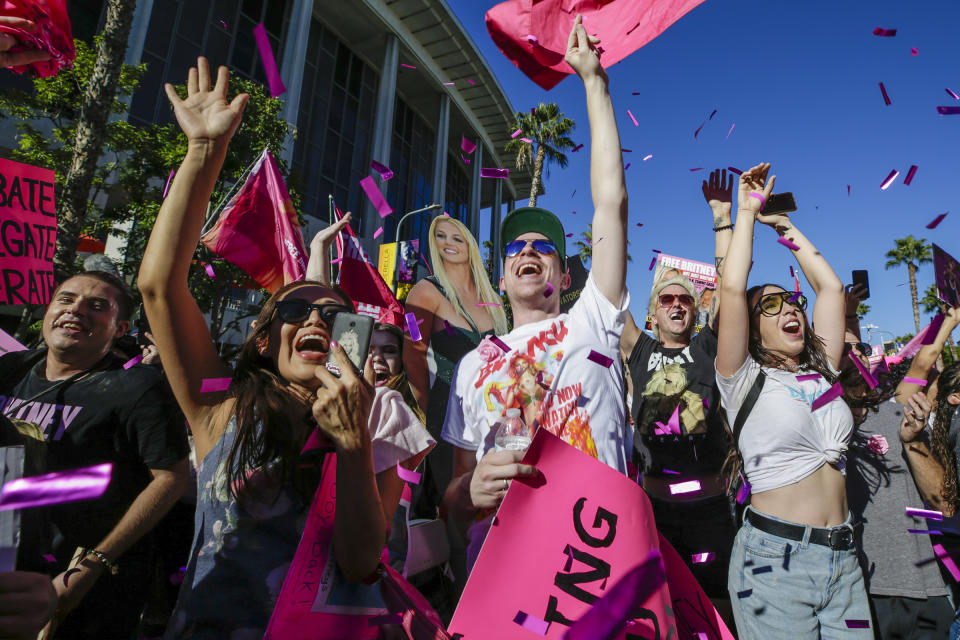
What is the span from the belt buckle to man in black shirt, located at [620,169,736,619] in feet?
2.75

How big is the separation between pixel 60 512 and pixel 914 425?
4.80 meters

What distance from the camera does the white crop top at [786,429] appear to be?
8.62 feet

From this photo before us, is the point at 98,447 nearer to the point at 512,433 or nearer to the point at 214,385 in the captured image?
the point at 214,385

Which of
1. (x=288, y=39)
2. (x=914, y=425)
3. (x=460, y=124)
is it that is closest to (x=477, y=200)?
(x=460, y=124)

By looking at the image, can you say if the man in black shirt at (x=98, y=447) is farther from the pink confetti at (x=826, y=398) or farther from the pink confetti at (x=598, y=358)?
the pink confetti at (x=826, y=398)

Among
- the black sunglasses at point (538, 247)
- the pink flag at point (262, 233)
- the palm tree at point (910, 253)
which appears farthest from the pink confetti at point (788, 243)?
the palm tree at point (910, 253)

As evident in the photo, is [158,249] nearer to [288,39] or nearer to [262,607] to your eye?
[262,607]

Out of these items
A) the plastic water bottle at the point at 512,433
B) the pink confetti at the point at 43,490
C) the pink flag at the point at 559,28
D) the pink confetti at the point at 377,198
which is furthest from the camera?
the pink confetti at the point at 377,198

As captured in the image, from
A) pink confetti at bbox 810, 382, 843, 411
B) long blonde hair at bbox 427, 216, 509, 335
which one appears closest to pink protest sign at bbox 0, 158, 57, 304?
long blonde hair at bbox 427, 216, 509, 335

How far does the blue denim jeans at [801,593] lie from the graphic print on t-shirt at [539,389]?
1350mm

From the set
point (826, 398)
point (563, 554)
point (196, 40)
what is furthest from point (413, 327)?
point (196, 40)

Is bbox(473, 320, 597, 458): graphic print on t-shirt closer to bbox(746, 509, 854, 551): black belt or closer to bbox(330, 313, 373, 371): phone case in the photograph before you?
bbox(330, 313, 373, 371): phone case

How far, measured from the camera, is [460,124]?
37.0m

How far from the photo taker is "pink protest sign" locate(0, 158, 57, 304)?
3.19m
